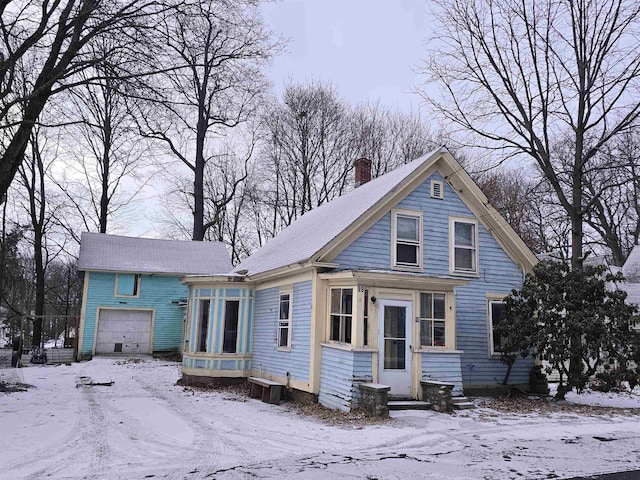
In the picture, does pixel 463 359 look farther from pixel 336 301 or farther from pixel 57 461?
pixel 57 461

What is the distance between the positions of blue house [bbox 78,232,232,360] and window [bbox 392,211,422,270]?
14.1m

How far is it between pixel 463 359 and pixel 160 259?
56.0 ft

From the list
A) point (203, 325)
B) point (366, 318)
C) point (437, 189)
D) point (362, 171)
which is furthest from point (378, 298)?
point (362, 171)

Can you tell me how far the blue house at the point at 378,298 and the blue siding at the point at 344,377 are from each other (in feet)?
0.07

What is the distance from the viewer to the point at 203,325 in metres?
14.8

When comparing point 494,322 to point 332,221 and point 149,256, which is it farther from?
point 149,256

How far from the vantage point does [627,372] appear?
11430 millimetres

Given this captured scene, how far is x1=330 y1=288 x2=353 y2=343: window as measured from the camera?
11.0 meters

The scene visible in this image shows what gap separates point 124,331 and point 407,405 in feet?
54.8

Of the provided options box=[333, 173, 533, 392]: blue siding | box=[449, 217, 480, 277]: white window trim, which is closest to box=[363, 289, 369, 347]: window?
box=[333, 173, 533, 392]: blue siding

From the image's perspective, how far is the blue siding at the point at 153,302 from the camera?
22.3m

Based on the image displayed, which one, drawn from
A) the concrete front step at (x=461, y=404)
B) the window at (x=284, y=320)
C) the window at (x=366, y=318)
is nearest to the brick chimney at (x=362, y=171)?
the window at (x=284, y=320)

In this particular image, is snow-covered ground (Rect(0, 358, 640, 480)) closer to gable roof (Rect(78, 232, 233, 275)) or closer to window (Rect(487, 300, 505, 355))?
Result: window (Rect(487, 300, 505, 355))

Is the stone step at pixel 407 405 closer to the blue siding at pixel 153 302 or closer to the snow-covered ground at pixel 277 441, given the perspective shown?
the snow-covered ground at pixel 277 441
